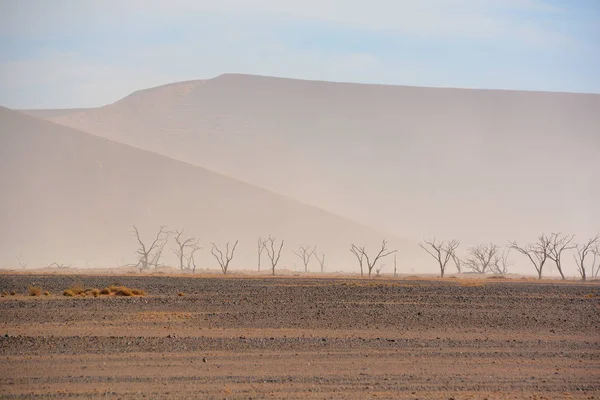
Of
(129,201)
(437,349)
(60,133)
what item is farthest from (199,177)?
(437,349)

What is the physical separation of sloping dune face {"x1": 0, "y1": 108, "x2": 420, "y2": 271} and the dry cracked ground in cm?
6499

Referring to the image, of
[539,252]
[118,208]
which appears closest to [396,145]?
[118,208]

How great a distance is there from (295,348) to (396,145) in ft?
430

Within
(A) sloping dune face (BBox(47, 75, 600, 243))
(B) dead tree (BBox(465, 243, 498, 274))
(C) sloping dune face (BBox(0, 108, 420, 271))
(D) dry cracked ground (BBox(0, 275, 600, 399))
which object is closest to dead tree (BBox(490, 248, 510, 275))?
(B) dead tree (BBox(465, 243, 498, 274))

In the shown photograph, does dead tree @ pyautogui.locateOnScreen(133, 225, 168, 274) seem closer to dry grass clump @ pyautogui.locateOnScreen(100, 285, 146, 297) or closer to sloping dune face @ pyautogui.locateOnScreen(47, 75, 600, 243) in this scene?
dry grass clump @ pyautogui.locateOnScreen(100, 285, 146, 297)

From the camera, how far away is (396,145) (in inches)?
5792

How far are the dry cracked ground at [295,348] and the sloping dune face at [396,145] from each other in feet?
298

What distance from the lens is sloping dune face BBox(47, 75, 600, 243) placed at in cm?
12456

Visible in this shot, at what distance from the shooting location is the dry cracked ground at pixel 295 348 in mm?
13732

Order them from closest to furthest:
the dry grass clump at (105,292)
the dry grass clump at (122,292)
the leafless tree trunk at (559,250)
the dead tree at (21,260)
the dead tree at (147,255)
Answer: the dry grass clump at (105,292) < the dry grass clump at (122,292) < the leafless tree trunk at (559,250) < the dead tree at (147,255) < the dead tree at (21,260)

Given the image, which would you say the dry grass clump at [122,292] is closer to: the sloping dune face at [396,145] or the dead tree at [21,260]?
the dead tree at [21,260]

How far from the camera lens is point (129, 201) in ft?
336

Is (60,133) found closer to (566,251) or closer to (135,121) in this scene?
(135,121)

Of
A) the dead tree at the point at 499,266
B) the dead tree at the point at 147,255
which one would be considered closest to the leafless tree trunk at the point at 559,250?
the dead tree at the point at 499,266
